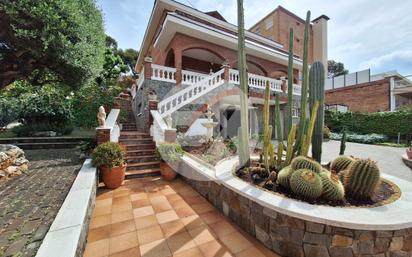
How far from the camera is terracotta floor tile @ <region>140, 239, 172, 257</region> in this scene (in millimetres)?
2305

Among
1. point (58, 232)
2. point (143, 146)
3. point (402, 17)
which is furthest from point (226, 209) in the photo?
point (402, 17)

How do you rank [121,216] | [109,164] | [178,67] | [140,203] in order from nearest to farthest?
[121,216], [140,203], [109,164], [178,67]

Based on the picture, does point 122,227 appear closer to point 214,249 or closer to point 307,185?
point 214,249

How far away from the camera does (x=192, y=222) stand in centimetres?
303

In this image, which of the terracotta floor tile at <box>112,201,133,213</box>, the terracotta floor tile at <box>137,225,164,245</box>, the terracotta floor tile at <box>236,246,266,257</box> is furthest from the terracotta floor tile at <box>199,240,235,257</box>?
the terracotta floor tile at <box>112,201,133,213</box>

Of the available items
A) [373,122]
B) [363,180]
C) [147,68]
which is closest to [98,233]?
[363,180]

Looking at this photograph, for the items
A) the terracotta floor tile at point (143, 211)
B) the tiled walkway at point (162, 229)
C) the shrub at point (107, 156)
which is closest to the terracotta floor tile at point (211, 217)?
the tiled walkway at point (162, 229)

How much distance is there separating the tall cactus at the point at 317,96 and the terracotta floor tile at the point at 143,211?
365 centimetres

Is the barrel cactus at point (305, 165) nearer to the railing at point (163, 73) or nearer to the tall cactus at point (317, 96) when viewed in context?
the tall cactus at point (317, 96)

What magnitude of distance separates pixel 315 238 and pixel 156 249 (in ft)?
6.62

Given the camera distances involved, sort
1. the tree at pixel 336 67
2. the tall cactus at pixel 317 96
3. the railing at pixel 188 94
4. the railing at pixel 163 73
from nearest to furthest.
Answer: the tall cactus at pixel 317 96 < the railing at pixel 188 94 < the railing at pixel 163 73 < the tree at pixel 336 67

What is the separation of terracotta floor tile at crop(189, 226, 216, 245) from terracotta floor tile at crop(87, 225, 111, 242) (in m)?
1.29

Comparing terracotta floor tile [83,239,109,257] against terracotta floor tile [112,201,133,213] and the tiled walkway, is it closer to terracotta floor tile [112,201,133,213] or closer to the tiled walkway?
the tiled walkway

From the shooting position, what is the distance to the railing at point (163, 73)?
843 centimetres
